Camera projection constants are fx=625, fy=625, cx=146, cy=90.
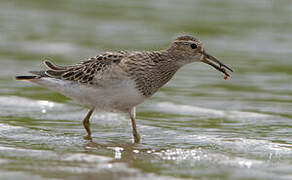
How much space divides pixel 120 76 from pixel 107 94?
350 mm

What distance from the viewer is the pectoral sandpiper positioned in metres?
9.76

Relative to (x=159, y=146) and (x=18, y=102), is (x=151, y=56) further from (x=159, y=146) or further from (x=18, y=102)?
(x=18, y=102)

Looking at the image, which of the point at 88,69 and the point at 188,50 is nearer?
the point at 88,69

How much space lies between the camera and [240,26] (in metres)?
18.9

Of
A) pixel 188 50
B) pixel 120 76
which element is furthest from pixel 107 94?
pixel 188 50

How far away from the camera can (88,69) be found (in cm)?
1015

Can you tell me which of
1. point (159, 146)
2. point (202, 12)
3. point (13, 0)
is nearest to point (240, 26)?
point (202, 12)

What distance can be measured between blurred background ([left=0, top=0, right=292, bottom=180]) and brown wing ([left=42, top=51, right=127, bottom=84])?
2.99 ft

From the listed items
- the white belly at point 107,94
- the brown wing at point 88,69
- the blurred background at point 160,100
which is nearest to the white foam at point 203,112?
the blurred background at point 160,100

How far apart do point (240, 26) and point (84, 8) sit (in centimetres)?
523

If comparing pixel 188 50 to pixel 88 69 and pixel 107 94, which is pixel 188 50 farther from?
pixel 88 69

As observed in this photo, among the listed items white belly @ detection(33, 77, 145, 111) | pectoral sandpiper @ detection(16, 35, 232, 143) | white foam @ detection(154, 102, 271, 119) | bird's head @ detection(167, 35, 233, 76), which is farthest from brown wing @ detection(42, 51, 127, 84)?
white foam @ detection(154, 102, 271, 119)

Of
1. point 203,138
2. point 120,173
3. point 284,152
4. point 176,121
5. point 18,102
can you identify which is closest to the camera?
point 120,173

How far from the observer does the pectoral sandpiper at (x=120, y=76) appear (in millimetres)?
9758
